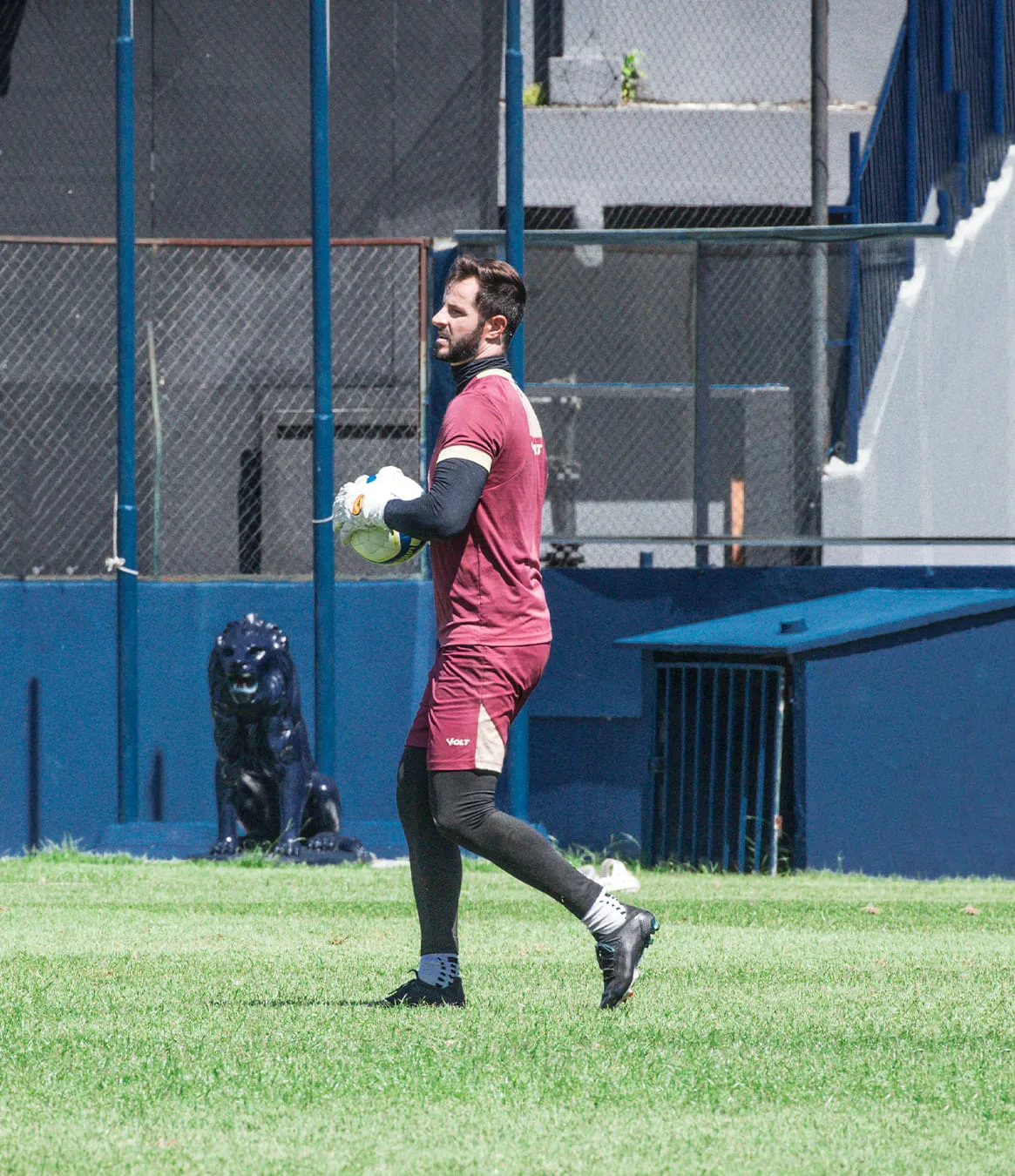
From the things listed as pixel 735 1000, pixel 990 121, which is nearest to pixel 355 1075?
pixel 735 1000

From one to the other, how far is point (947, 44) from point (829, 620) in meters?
5.34

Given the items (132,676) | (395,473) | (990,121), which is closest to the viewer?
(395,473)

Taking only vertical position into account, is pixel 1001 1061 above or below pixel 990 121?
below

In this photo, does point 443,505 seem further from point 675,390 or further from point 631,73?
point 631,73

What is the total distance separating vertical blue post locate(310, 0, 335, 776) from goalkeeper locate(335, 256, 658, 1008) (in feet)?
18.6

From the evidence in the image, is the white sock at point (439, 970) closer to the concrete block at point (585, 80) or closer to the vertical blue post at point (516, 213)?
the vertical blue post at point (516, 213)

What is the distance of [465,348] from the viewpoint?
4812 millimetres

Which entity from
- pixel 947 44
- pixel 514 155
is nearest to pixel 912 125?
pixel 947 44

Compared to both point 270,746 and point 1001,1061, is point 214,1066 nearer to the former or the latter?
point 1001,1061

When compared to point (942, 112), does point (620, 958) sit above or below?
below

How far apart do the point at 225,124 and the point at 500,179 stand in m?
2.70

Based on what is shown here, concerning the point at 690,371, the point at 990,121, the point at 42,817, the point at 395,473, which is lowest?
the point at 42,817

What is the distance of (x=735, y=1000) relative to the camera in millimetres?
4758

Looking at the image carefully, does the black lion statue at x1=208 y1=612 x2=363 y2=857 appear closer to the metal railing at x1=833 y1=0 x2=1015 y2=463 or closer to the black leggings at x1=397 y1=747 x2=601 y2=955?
the black leggings at x1=397 y1=747 x2=601 y2=955
